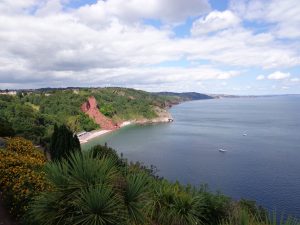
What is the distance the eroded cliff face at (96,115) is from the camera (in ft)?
396

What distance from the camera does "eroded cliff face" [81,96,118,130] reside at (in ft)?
396

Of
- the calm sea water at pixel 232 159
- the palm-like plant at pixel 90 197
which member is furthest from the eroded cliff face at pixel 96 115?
the palm-like plant at pixel 90 197

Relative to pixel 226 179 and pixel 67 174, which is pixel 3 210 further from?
pixel 226 179

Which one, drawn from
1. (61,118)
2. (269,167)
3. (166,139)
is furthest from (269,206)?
(61,118)

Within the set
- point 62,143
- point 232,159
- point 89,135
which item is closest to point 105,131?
point 89,135

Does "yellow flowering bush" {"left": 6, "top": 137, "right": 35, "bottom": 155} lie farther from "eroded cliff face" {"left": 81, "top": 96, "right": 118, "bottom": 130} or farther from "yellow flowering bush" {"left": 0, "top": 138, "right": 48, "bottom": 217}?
"eroded cliff face" {"left": 81, "top": 96, "right": 118, "bottom": 130}

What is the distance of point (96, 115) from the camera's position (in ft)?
413

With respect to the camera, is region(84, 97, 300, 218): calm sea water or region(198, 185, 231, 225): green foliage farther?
region(84, 97, 300, 218): calm sea water

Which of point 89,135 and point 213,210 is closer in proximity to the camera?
point 213,210

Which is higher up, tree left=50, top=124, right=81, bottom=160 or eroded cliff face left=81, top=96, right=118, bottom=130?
tree left=50, top=124, right=81, bottom=160

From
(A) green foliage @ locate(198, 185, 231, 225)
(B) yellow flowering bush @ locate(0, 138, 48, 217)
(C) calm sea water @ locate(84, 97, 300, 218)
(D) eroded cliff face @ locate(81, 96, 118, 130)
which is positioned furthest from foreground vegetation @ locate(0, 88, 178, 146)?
(A) green foliage @ locate(198, 185, 231, 225)

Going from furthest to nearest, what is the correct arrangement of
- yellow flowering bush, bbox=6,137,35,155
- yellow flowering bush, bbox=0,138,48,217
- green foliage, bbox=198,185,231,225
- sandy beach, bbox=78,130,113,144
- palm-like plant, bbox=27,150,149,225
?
sandy beach, bbox=78,130,113,144 → yellow flowering bush, bbox=6,137,35,155 → green foliage, bbox=198,185,231,225 → yellow flowering bush, bbox=0,138,48,217 → palm-like plant, bbox=27,150,149,225

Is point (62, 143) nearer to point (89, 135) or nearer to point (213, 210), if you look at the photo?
point (213, 210)

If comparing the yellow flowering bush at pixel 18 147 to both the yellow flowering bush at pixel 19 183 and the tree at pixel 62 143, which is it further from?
the yellow flowering bush at pixel 19 183
